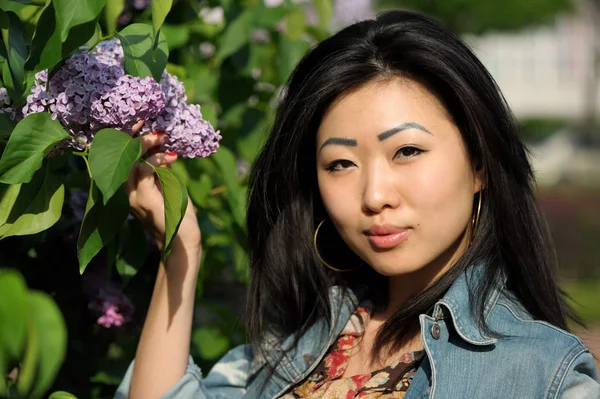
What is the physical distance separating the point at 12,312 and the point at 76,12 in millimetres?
590

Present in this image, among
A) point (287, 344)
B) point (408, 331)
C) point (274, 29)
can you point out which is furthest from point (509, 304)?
point (274, 29)

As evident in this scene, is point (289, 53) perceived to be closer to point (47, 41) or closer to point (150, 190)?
point (150, 190)

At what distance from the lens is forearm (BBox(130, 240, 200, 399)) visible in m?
1.83

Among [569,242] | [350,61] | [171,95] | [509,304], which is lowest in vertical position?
[569,242]

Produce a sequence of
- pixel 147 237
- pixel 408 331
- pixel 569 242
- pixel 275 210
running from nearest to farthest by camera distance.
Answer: pixel 408 331 → pixel 147 237 → pixel 275 210 → pixel 569 242

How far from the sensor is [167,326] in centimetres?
184

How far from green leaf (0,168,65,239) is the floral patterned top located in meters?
0.62

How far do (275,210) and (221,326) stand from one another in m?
0.49

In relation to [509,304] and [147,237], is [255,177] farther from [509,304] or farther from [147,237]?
[509,304]

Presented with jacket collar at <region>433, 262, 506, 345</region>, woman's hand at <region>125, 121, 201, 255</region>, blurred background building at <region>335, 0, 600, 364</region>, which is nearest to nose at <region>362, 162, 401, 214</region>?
jacket collar at <region>433, 262, 506, 345</region>

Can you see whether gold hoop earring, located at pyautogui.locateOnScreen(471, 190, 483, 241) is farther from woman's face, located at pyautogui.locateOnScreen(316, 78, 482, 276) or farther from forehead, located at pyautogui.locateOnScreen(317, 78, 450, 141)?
forehead, located at pyautogui.locateOnScreen(317, 78, 450, 141)

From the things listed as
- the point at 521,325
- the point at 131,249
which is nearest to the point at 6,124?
the point at 131,249

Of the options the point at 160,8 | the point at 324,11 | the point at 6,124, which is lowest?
the point at 6,124

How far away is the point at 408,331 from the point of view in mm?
1832
